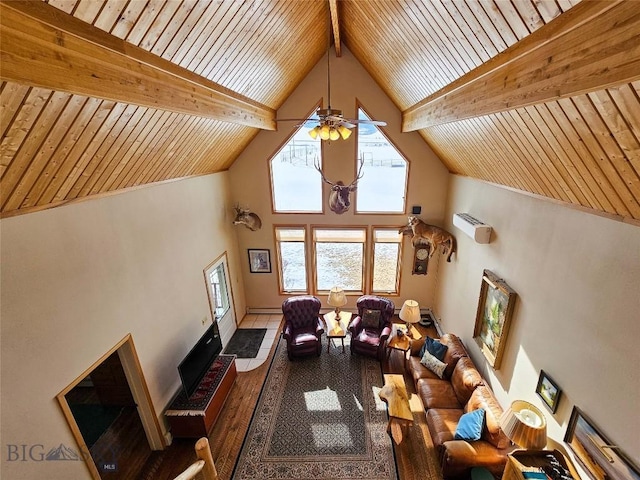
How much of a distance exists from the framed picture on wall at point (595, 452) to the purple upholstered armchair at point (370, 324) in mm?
3335

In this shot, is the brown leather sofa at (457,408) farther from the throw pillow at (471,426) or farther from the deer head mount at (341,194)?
the deer head mount at (341,194)

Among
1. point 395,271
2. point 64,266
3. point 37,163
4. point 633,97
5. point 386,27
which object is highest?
point 386,27

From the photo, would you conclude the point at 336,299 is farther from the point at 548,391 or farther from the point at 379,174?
the point at 548,391

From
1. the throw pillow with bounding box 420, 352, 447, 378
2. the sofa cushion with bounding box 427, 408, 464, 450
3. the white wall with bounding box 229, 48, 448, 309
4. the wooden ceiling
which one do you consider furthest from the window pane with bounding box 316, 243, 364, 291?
the wooden ceiling

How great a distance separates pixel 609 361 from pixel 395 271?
5022mm

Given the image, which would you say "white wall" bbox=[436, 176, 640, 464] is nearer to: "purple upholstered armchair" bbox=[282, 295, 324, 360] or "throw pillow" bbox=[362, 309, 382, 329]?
"throw pillow" bbox=[362, 309, 382, 329]

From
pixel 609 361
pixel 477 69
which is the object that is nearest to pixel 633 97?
pixel 477 69

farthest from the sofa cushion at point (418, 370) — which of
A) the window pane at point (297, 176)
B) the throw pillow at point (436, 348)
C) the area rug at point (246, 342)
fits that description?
the window pane at point (297, 176)

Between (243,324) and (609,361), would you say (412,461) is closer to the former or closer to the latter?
(609,361)

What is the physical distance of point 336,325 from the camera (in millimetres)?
6316

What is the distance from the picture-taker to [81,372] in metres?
2.93

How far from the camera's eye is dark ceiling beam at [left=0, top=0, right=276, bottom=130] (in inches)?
58.3

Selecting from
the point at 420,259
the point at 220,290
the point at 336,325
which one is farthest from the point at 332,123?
the point at 420,259

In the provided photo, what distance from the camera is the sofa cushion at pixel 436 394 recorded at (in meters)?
4.47
